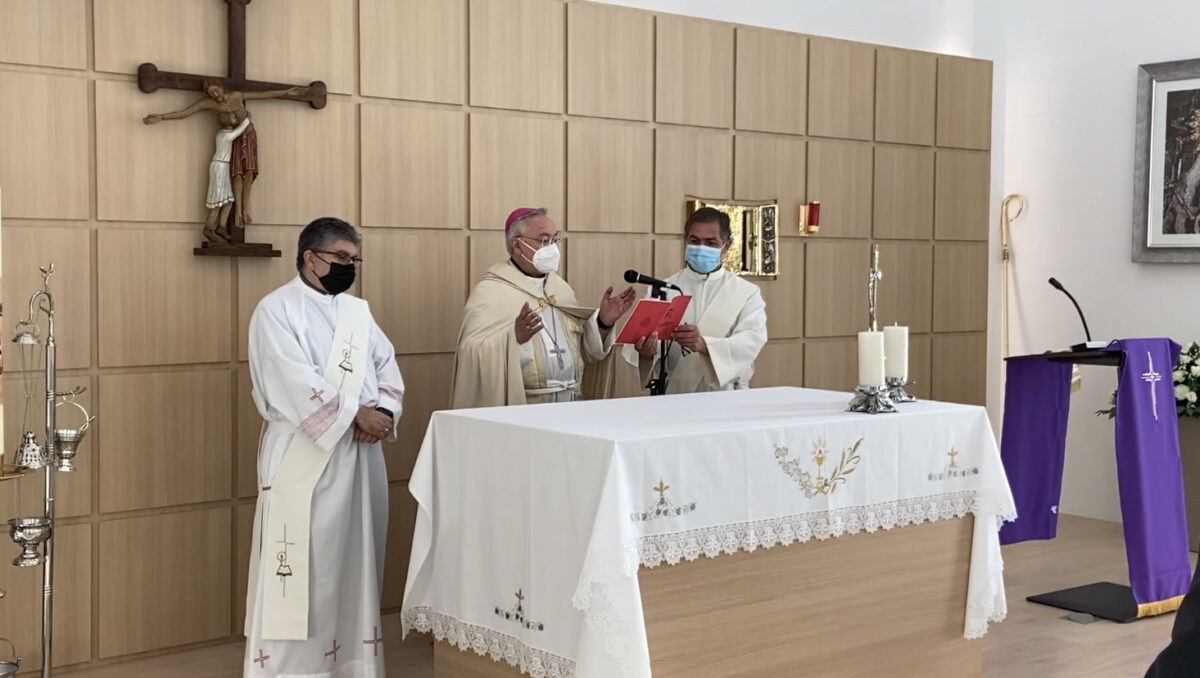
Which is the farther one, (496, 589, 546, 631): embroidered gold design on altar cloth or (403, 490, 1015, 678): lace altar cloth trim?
(496, 589, 546, 631): embroidered gold design on altar cloth

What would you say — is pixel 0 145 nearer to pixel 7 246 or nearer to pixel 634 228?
pixel 7 246

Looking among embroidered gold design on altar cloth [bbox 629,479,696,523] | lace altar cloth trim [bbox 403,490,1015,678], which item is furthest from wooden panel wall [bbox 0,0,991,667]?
embroidered gold design on altar cloth [bbox 629,479,696,523]

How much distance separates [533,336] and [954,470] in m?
1.78

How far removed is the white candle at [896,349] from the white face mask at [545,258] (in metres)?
1.55

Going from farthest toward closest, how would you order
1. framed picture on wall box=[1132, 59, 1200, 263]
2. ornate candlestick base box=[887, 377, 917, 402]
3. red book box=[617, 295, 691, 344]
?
framed picture on wall box=[1132, 59, 1200, 263] < red book box=[617, 295, 691, 344] < ornate candlestick base box=[887, 377, 917, 402]

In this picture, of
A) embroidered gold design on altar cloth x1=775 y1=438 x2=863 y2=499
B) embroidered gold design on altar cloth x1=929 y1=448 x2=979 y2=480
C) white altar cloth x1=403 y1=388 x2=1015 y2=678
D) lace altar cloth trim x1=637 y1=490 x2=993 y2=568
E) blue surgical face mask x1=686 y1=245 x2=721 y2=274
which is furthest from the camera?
blue surgical face mask x1=686 y1=245 x2=721 y2=274

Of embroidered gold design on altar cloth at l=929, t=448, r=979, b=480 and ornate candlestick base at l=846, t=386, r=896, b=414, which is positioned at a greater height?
ornate candlestick base at l=846, t=386, r=896, b=414

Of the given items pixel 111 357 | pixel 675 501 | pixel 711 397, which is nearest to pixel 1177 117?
pixel 711 397

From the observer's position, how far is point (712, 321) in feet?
19.6

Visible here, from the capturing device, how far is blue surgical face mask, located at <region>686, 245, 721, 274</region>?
19.6 feet

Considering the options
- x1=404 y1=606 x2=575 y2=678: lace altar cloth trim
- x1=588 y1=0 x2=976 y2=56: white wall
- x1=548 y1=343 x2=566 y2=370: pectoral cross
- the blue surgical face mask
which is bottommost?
x1=404 y1=606 x2=575 y2=678: lace altar cloth trim

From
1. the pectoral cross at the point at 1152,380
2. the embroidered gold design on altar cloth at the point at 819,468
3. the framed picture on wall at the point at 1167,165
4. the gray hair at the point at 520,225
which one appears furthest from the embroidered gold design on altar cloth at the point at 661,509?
the framed picture on wall at the point at 1167,165

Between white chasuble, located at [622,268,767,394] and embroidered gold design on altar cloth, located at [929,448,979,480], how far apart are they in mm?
1374

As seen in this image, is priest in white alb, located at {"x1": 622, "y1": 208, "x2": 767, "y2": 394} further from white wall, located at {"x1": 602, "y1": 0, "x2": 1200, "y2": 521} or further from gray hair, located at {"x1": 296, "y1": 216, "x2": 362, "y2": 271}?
white wall, located at {"x1": 602, "y1": 0, "x2": 1200, "y2": 521}
